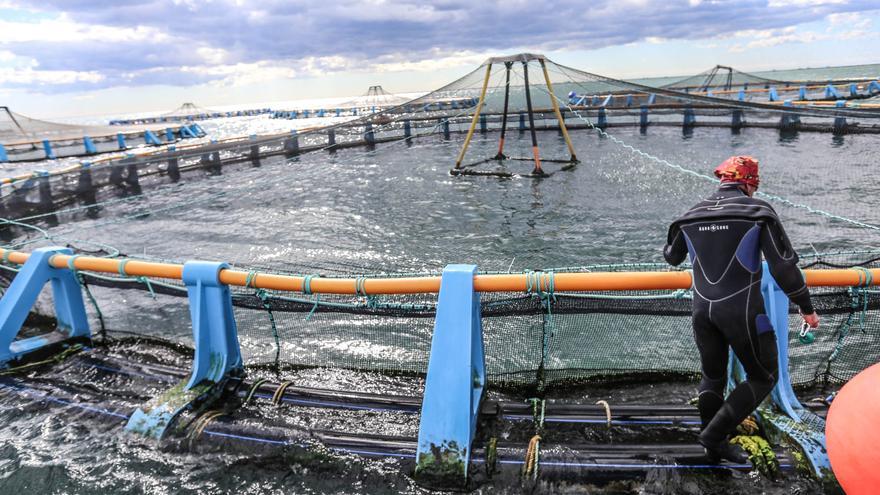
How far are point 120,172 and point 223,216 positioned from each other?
363 inches

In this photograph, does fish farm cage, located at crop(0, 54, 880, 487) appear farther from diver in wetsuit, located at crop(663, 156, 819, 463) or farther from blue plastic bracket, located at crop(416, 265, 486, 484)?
diver in wetsuit, located at crop(663, 156, 819, 463)

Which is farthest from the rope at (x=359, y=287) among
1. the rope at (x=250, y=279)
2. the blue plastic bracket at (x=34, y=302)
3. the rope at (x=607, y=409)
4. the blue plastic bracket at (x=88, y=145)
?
the blue plastic bracket at (x=88, y=145)

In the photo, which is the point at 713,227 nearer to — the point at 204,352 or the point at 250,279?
the point at 250,279

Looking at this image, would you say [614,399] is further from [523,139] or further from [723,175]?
[523,139]

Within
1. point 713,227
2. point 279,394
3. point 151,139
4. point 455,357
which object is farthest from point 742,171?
point 151,139

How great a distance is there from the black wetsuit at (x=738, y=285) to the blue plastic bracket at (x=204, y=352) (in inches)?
154

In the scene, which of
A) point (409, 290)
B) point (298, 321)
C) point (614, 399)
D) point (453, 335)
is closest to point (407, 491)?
point (453, 335)

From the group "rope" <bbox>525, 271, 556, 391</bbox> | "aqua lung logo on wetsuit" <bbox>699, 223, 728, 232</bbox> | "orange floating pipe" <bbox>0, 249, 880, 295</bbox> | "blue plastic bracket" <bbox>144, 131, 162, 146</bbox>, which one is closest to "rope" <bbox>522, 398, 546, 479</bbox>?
"rope" <bbox>525, 271, 556, 391</bbox>

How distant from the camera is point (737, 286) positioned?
3285 mm

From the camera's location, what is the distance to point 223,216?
52.0 ft

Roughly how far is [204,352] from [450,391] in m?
2.45

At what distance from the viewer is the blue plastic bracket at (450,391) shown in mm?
3564

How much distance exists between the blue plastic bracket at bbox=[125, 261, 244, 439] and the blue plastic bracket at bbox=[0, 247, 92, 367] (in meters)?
2.05

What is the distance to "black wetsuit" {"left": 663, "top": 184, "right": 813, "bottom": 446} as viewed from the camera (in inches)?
125
